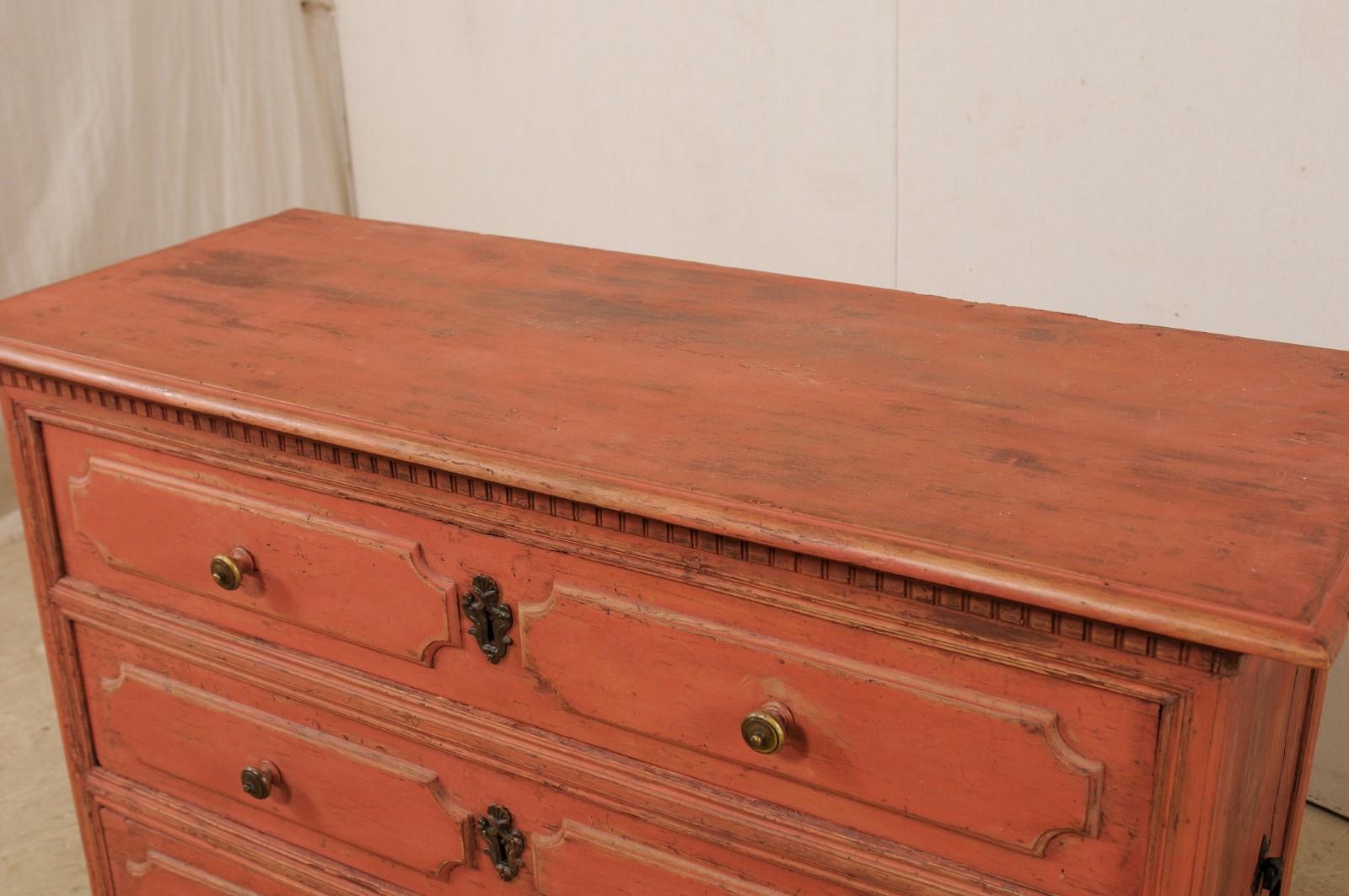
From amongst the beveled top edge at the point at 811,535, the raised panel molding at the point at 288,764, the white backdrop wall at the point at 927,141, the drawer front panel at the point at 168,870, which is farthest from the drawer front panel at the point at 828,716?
the white backdrop wall at the point at 927,141

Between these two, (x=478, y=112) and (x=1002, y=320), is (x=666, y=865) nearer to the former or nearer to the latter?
(x=1002, y=320)

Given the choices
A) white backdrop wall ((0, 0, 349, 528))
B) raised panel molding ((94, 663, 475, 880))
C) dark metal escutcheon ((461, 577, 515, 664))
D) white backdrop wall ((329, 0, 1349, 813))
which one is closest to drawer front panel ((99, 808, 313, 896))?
raised panel molding ((94, 663, 475, 880))

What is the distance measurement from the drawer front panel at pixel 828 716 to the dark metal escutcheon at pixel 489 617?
0.03 metres

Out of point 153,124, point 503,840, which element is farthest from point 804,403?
point 153,124

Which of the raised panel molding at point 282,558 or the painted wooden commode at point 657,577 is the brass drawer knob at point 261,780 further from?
the raised panel molding at point 282,558

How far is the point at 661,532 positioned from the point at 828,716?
0.79ft

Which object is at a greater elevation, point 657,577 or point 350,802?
point 657,577

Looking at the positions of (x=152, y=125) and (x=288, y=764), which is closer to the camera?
(x=288, y=764)

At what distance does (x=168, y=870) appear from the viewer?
1.94 m

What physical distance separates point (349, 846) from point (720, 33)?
6.08 ft

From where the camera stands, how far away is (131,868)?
77.9 inches

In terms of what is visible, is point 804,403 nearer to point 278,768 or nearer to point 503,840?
point 503,840

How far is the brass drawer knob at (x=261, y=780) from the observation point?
1768 millimetres

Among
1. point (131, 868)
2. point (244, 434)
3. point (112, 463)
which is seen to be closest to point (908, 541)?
point (244, 434)
